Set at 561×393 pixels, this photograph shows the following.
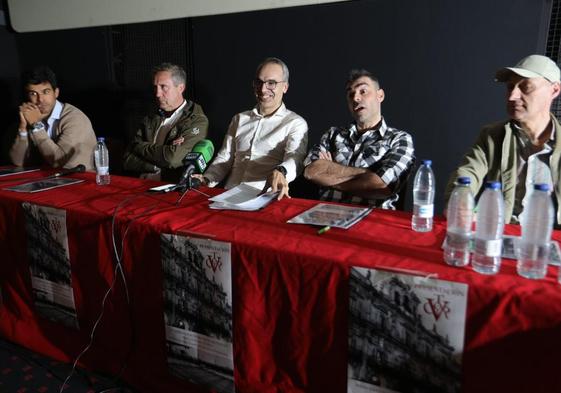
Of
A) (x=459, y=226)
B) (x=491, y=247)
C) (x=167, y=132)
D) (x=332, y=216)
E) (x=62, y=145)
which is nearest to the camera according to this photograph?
(x=491, y=247)

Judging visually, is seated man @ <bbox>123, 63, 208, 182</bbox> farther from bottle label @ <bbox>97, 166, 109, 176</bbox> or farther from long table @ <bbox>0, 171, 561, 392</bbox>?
long table @ <bbox>0, 171, 561, 392</bbox>

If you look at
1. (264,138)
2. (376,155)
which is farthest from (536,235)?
(264,138)

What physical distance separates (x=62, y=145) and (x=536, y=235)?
2535 mm

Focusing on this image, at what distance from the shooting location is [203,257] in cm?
122

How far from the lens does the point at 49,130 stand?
2670mm

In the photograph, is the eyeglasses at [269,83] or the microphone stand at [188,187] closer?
the microphone stand at [188,187]

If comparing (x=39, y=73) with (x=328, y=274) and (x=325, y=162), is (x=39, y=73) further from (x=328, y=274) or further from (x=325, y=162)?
(x=328, y=274)

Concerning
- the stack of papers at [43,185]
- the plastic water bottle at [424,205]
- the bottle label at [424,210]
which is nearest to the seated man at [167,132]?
the stack of papers at [43,185]

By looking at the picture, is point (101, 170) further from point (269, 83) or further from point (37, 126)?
point (269, 83)

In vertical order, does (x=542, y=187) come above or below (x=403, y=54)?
below

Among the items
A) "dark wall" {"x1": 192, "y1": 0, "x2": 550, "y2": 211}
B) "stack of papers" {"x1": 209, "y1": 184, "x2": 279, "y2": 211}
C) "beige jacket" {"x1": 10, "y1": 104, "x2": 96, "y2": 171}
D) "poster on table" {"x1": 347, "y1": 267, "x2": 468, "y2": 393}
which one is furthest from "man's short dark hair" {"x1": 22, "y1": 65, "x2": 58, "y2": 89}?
"poster on table" {"x1": 347, "y1": 267, "x2": 468, "y2": 393}

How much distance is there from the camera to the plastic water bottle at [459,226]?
39.0 inches

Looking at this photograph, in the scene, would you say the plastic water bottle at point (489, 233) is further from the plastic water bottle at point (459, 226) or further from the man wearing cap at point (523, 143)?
the man wearing cap at point (523, 143)

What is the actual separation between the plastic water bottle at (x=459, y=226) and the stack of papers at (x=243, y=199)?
652mm
